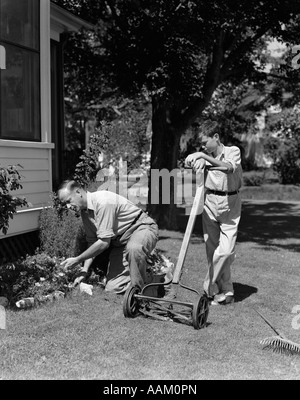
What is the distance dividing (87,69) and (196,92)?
3.49m

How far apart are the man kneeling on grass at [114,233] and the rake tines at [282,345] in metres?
1.38

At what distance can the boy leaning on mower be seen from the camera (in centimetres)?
623

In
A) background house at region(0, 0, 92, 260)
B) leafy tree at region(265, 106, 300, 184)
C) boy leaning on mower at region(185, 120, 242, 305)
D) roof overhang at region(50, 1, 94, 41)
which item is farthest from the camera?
leafy tree at region(265, 106, 300, 184)

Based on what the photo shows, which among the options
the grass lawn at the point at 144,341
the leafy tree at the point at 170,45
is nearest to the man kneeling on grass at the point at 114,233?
the grass lawn at the point at 144,341

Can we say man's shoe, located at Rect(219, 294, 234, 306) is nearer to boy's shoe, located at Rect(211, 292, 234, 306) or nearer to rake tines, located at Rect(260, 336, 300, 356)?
boy's shoe, located at Rect(211, 292, 234, 306)

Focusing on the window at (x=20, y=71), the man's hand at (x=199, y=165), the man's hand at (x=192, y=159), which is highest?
the window at (x=20, y=71)

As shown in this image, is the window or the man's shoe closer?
the man's shoe

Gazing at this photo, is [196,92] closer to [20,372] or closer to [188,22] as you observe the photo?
[188,22]

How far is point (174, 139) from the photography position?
12961mm

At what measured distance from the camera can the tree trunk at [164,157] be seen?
12898 mm

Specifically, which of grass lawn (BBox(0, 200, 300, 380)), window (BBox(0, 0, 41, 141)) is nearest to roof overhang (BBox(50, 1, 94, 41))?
window (BBox(0, 0, 41, 141))

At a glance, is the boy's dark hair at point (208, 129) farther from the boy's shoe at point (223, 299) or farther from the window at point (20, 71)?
the window at point (20, 71)

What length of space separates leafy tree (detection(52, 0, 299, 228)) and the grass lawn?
4.98m

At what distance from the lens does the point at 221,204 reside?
628 cm
